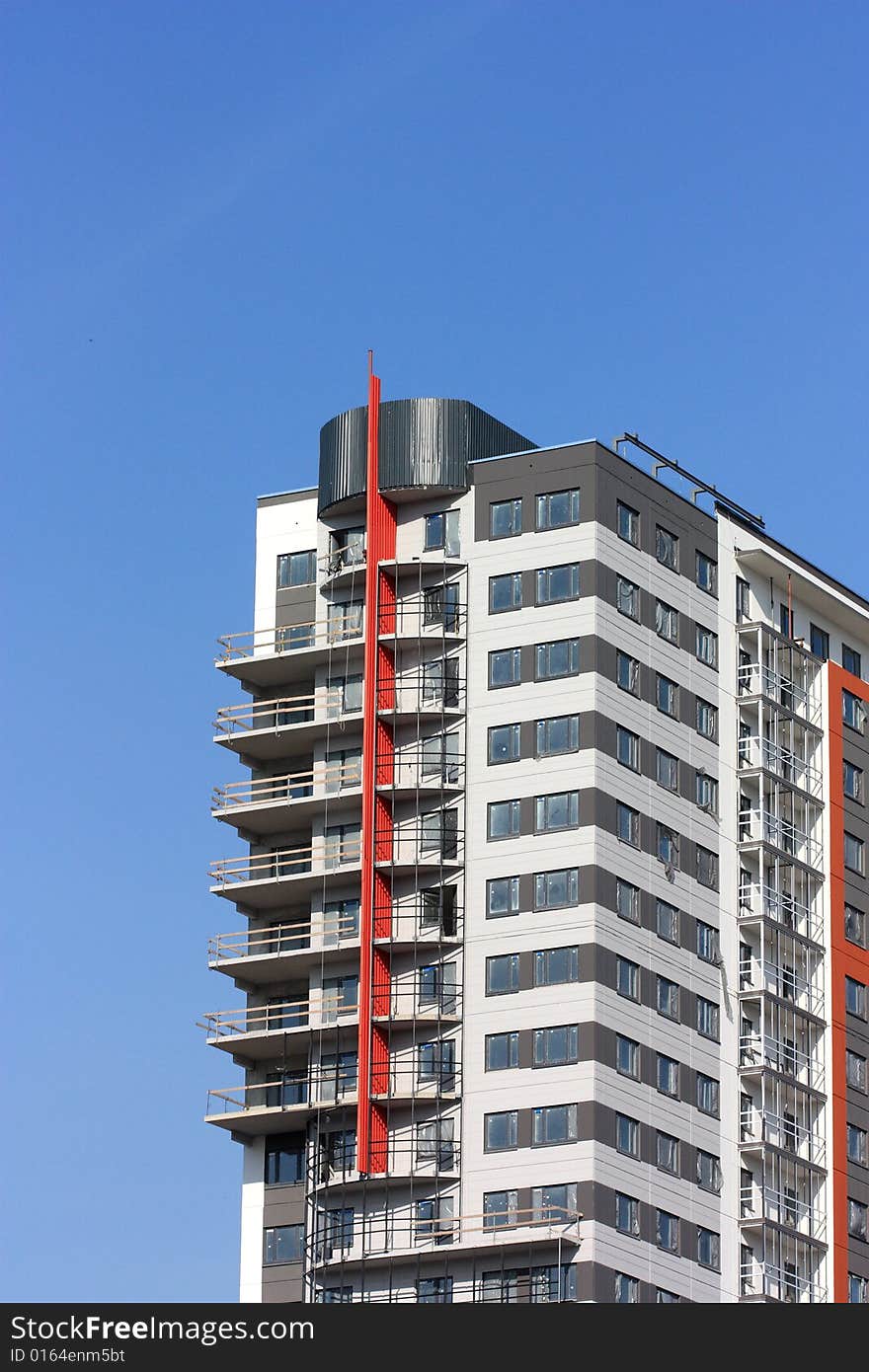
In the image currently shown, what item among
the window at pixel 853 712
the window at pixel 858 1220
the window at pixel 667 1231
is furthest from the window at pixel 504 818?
the window at pixel 858 1220

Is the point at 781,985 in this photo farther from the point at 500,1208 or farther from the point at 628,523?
the point at 628,523

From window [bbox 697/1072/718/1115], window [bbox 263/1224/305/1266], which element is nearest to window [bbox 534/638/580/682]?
window [bbox 697/1072/718/1115]

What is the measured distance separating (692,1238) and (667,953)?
12054 millimetres

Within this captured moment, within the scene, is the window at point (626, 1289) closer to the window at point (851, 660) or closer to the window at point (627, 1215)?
the window at point (627, 1215)

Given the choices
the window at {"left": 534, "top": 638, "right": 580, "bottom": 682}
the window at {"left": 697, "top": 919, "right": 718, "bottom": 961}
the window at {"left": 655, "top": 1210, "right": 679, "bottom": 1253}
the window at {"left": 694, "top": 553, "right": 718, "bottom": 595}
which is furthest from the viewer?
the window at {"left": 694, "top": 553, "right": 718, "bottom": 595}

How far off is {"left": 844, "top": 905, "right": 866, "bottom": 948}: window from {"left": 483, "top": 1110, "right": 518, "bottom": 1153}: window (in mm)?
26402

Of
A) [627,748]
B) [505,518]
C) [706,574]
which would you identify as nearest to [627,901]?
[627,748]

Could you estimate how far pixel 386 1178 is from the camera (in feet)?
391

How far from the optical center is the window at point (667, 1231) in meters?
119

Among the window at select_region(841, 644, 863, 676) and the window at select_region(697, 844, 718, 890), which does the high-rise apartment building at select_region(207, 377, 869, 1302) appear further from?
the window at select_region(841, 644, 863, 676)

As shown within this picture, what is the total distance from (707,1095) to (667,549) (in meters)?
24.3

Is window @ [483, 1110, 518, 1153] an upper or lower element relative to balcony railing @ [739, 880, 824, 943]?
lower

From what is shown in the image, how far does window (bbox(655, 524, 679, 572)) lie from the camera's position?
12962cm

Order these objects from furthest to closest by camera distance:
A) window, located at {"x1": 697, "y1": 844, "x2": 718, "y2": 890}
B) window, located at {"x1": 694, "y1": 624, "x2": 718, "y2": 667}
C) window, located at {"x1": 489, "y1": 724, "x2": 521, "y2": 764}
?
window, located at {"x1": 694, "y1": 624, "x2": 718, "y2": 667} → window, located at {"x1": 697, "y1": 844, "x2": 718, "y2": 890} → window, located at {"x1": 489, "y1": 724, "x2": 521, "y2": 764}
